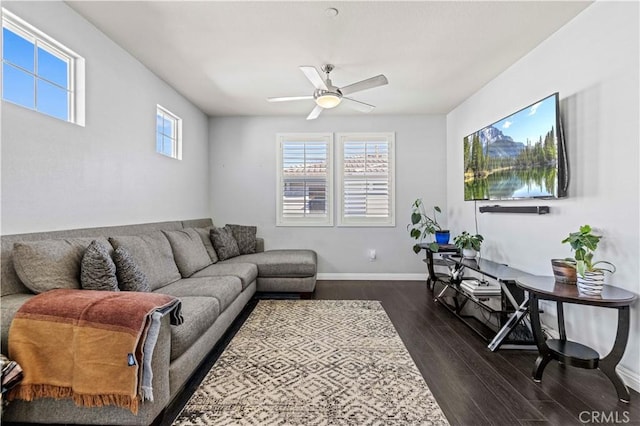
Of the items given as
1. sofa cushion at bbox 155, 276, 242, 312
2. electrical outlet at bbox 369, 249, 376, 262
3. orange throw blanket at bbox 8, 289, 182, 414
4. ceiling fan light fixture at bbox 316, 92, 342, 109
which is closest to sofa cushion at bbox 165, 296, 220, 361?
sofa cushion at bbox 155, 276, 242, 312

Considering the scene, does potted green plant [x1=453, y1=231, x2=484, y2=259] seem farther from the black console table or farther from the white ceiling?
the white ceiling

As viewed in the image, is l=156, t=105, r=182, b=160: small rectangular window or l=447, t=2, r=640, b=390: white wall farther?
l=156, t=105, r=182, b=160: small rectangular window

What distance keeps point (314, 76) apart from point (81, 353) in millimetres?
2534

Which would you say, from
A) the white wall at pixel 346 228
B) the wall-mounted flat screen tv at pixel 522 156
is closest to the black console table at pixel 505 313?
the wall-mounted flat screen tv at pixel 522 156

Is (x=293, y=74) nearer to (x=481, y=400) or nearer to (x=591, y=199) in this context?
(x=591, y=199)

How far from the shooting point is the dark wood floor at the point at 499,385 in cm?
170

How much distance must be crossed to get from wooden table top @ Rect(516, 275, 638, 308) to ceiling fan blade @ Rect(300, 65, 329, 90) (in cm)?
236

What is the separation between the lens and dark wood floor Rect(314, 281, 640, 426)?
1703 millimetres

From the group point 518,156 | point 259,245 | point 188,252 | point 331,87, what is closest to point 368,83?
point 331,87

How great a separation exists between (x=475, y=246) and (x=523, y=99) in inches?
62.9

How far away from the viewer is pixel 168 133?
152 inches

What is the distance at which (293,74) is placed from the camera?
330 centimetres

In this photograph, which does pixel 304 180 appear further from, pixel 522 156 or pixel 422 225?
pixel 522 156

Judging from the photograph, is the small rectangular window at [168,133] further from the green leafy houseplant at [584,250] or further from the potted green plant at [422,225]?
the green leafy houseplant at [584,250]
